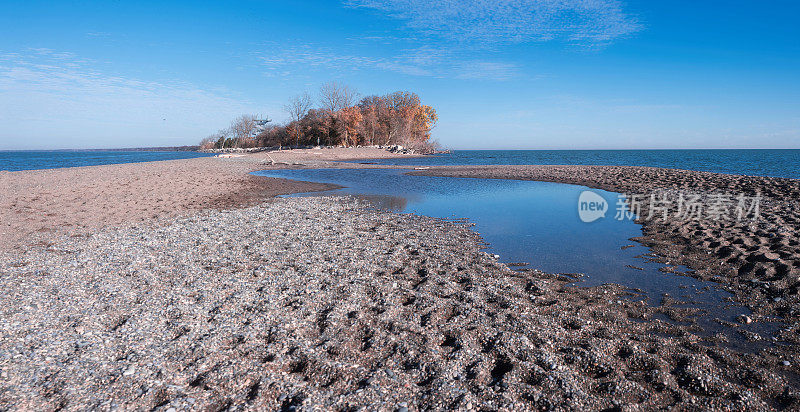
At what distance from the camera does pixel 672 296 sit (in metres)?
6.94

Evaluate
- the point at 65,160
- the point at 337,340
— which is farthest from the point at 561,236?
the point at 65,160

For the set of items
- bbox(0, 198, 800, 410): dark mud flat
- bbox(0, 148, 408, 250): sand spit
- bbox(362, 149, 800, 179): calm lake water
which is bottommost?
bbox(0, 198, 800, 410): dark mud flat

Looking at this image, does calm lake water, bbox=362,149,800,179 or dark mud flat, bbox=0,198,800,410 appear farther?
calm lake water, bbox=362,149,800,179

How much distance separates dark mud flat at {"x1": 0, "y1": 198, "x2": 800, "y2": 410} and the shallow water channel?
2.77 feet

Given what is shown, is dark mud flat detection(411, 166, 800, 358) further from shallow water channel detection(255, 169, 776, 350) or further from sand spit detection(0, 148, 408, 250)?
sand spit detection(0, 148, 408, 250)

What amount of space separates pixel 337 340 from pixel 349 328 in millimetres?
375

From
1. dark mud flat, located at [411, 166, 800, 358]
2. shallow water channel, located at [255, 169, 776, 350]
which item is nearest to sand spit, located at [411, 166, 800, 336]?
dark mud flat, located at [411, 166, 800, 358]

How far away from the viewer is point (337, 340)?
525 centimetres

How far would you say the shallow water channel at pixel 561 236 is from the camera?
694 cm

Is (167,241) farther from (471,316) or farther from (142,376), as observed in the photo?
(471,316)

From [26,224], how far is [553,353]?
15278 mm

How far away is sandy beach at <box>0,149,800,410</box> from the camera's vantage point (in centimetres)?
409

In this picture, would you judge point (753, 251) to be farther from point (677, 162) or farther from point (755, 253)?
point (677, 162)

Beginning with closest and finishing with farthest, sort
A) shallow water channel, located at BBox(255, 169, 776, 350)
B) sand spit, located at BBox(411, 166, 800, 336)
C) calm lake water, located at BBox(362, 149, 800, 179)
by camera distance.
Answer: sand spit, located at BBox(411, 166, 800, 336), shallow water channel, located at BBox(255, 169, 776, 350), calm lake water, located at BBox(362, 149, 800, 179)
